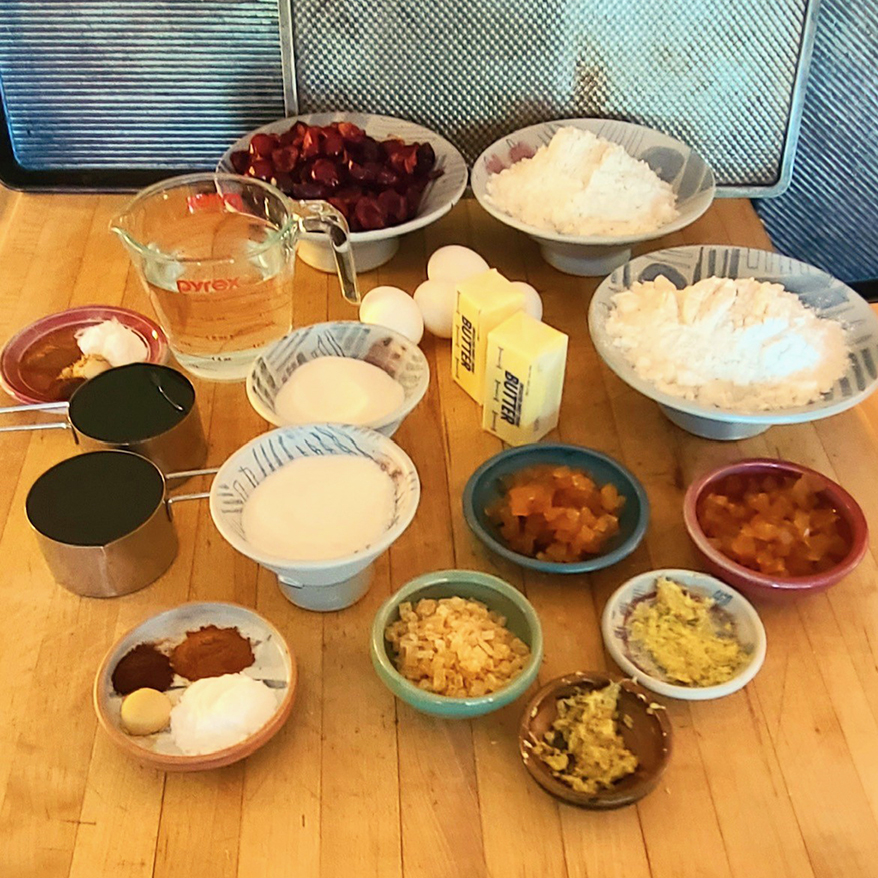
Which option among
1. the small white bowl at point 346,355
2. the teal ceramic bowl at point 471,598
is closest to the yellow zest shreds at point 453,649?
the teal ceramic bowl at point 471,598

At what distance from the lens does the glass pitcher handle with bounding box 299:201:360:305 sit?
1075 mm

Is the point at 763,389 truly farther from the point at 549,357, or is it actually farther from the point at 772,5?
the point at 772,5

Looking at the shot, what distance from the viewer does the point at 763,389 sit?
3.22 ft

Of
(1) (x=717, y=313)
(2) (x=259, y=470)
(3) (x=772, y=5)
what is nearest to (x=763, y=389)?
(1) (x=717, y=313)

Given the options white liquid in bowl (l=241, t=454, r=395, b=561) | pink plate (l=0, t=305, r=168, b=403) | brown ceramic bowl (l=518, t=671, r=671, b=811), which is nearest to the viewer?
brown ceramic bowl (l=518, t=671, r=671, b=811)

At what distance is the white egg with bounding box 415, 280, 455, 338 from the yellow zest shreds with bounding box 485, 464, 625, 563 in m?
0.28

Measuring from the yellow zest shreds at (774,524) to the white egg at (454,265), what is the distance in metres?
0.41

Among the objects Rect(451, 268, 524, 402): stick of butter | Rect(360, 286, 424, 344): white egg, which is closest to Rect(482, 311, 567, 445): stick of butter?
Rect(451, 268, 524, 402): stick of butter

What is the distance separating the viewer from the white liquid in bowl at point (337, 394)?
3.18 ft

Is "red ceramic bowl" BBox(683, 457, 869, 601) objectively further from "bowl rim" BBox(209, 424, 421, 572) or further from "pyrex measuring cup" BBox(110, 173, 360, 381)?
"pyrex measuring cup" BBox(110, 173, 360, 381)

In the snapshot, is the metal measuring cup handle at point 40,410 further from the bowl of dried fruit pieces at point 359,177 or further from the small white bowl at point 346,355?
the bowl of dried fruit pieces at point 359,177

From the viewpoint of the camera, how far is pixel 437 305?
1.13 m

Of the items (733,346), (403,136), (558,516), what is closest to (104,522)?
(558,516)

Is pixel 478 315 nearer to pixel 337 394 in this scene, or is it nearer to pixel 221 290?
pixel 337 394
